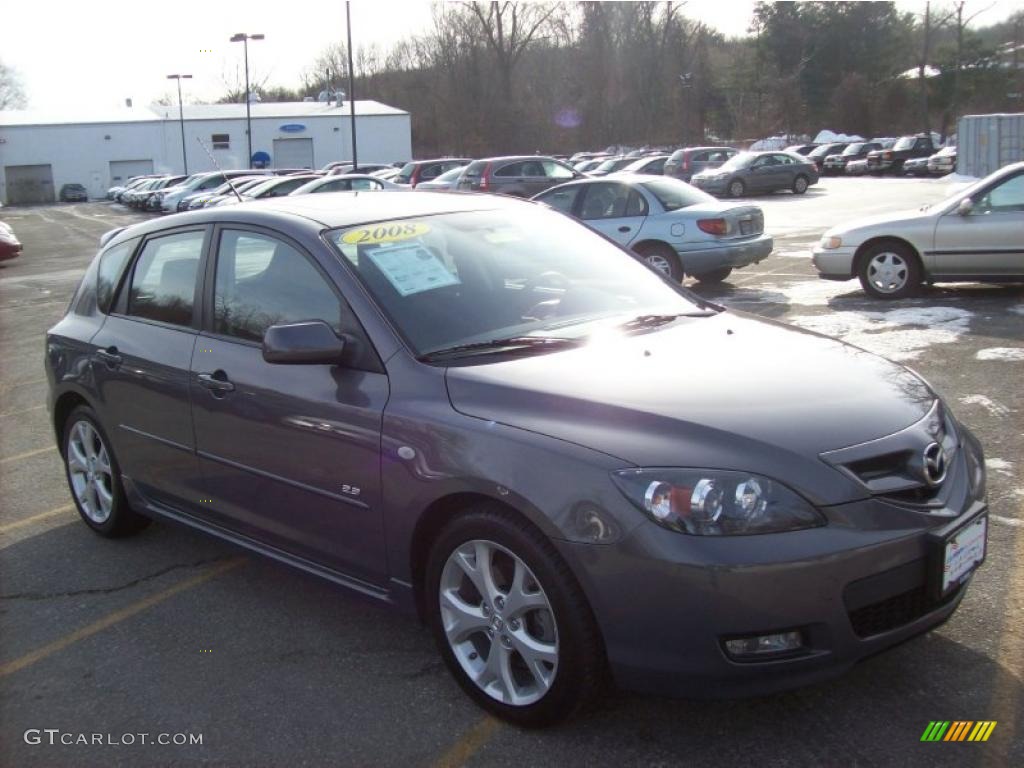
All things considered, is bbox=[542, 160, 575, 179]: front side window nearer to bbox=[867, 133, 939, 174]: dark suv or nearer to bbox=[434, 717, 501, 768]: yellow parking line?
bbox=[434, 717, 501, 768]: yellow parking line

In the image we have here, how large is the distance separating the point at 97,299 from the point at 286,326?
2177mm

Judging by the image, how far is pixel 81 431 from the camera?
520 centimetres

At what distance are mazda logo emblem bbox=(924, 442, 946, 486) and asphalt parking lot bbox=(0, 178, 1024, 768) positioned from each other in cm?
58

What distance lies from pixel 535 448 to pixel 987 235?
8848mm

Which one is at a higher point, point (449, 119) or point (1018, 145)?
point (449, 119)

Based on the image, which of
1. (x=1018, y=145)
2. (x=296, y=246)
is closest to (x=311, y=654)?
(x=296, y=246)

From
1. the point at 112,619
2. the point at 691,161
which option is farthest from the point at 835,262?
the point at 691,161

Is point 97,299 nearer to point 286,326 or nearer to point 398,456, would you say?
point 286,326

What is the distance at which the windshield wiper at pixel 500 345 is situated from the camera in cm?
347

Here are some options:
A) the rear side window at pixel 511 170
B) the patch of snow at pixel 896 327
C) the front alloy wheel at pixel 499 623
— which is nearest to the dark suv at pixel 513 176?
the rear side window at pixel 511 170

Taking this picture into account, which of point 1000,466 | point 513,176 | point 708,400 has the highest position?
point 513,176

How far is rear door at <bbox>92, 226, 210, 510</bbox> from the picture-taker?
4309 mm

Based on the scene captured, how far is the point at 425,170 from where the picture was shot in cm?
3077

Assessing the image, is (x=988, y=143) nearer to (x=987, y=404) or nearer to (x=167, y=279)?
(x=987, y=404)
